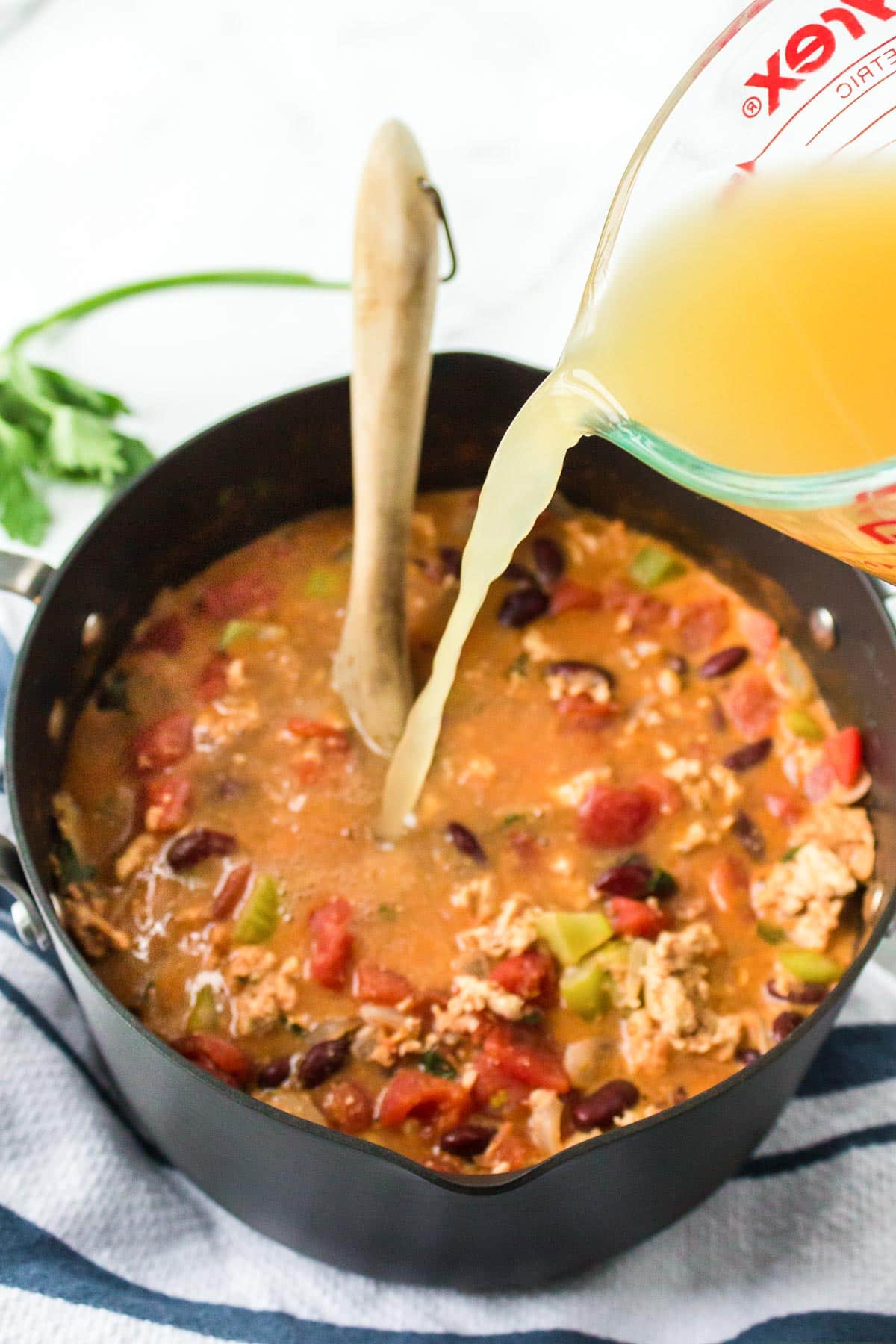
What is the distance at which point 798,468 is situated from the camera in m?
1.77

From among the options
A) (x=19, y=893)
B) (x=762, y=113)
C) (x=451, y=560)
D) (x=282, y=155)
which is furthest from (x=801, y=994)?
(x=282, y=155)

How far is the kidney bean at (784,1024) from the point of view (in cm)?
234

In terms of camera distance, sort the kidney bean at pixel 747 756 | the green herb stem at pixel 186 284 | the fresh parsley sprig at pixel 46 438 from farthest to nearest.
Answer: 1. the green herb stem at pixel 186 284
2. the fresh parsley sprig at pixel 46 438
3. the kidney bean at pixel 747 756

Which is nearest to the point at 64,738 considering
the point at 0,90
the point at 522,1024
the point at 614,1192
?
the point at 522,1024

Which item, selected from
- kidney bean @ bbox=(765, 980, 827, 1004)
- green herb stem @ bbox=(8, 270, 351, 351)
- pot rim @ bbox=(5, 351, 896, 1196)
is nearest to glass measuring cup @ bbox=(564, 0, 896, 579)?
pot rim @ bbox=(5, 351, 896, 1196)

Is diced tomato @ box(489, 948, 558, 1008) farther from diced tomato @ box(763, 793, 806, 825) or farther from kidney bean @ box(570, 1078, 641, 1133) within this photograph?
diced tomato @ box(763, 793, 806, 825)

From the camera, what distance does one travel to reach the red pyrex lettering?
6.16ft

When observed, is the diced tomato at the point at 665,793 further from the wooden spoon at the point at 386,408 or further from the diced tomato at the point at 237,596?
the diced tomato at the point at 237,596

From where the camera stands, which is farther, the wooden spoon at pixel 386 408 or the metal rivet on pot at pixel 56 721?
the metal rivet on pot at pixel 56 721

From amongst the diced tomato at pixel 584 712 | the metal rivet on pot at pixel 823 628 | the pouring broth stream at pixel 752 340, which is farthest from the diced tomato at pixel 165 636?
the metal rivet on pot at pixel 823 628

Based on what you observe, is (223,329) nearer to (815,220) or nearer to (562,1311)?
(815,220)

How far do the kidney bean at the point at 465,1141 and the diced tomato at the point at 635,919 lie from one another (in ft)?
1.30

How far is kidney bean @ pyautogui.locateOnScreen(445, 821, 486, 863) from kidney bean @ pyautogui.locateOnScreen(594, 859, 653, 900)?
0.65 feet

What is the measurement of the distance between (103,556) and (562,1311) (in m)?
1.43
